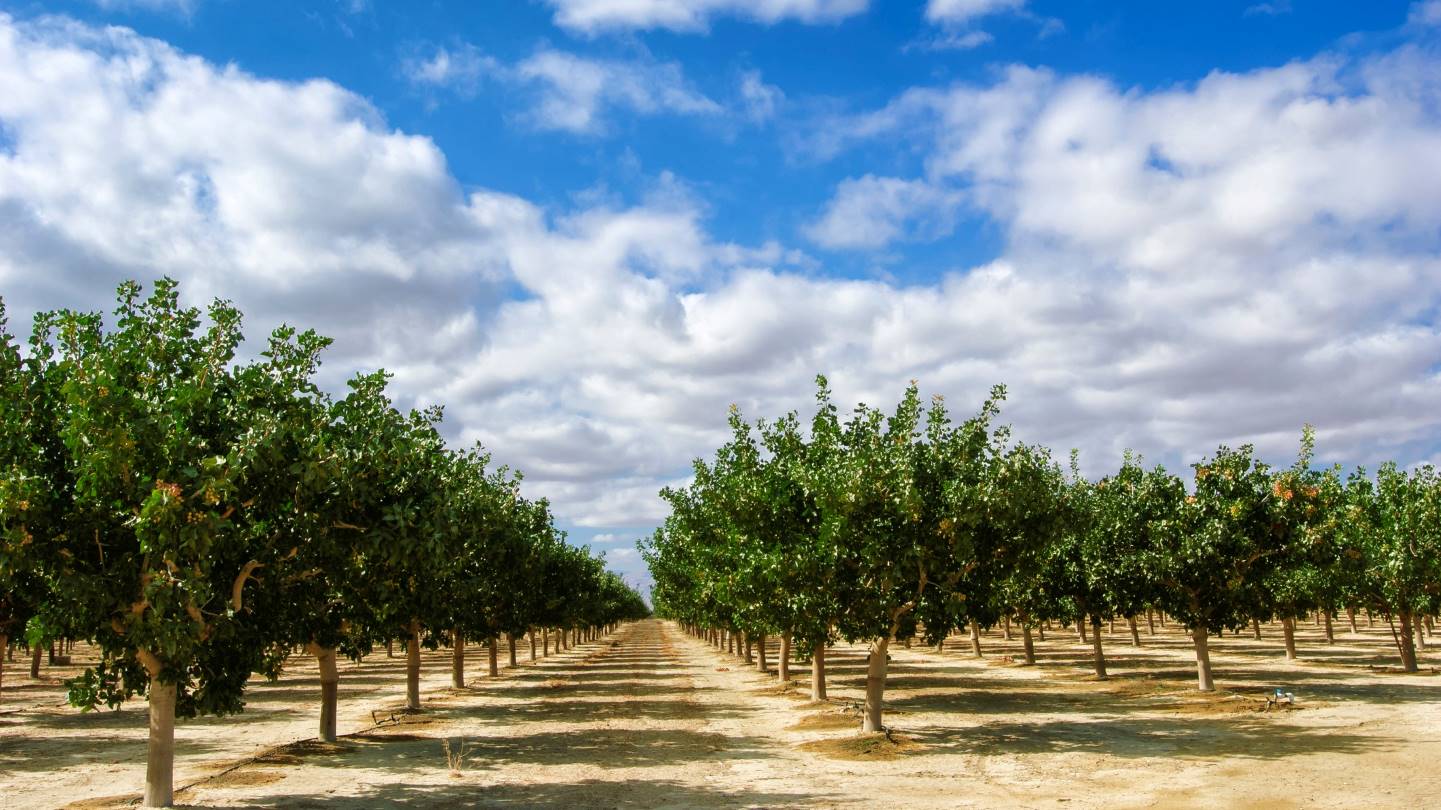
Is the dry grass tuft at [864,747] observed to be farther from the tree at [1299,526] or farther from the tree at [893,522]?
the tree at [1299,526]

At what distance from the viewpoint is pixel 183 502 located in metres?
14.1

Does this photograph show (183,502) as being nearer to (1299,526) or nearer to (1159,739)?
(1159,739)

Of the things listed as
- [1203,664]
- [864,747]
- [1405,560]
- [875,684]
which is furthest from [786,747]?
[1405,560]

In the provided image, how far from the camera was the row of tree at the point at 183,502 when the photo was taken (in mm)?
14359

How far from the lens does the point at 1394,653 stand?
55.2 meters

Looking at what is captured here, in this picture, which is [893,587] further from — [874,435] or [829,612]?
[874,435]

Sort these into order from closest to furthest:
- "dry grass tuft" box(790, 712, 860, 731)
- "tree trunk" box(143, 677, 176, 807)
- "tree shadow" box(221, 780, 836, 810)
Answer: "tree trunk" box(143, 677, 176, 807) < "tree shadow" box(221, 780, 836, 810) < "dry grass tuft" box(790, 712, 860, 731)

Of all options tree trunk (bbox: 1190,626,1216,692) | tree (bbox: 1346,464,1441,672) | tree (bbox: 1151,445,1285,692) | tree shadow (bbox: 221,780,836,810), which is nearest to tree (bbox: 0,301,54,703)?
tree shadow (bbox: 221,780,836,810)

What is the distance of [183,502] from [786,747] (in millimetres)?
15965

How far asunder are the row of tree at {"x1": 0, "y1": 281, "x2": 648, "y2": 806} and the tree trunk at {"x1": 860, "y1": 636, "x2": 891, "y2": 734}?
1200cm

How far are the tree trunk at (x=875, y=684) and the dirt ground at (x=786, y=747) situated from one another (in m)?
0.68

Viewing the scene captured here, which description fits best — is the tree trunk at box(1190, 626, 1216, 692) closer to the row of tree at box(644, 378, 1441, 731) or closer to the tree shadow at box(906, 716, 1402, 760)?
the row of tree at box(644, 378, 1441, 731)

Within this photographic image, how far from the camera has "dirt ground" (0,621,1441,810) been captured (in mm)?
17875

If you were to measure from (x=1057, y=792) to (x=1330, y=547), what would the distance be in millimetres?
19953
